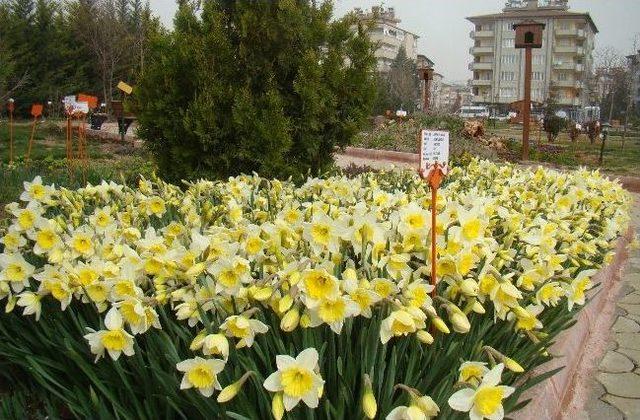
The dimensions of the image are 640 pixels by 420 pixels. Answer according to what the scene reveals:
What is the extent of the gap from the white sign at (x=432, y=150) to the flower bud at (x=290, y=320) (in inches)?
30.5

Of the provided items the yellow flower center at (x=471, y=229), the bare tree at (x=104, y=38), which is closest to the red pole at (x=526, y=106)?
the yellow flower center at (x=471, y=229)

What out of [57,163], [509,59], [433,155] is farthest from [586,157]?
[509,59]

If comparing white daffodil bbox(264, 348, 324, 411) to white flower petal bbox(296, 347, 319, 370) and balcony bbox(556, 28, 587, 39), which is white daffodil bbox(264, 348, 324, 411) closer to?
white flower petal bbox(296, 347, 319, 370)

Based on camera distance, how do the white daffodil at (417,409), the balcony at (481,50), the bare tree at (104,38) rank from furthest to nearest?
the balcony at (481,50)
the bare tree at (104,38)
the white daffodil at (417,409)

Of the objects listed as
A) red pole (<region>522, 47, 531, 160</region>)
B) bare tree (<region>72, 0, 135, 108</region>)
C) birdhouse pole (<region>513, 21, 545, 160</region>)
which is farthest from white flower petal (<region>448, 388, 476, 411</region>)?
bare tree (<region>72, 0, 135, 108</region>)

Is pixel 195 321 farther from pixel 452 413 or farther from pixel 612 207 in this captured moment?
pixel 612 207

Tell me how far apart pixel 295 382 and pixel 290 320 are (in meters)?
0.20

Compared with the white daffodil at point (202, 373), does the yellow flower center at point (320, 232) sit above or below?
above

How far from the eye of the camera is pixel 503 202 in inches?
147

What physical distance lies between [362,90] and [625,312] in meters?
2.71

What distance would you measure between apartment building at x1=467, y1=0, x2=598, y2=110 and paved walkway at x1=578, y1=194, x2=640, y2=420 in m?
81.9

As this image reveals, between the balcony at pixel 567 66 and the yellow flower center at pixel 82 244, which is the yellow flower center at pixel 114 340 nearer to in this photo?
the yellow flower center at pixel 82 244

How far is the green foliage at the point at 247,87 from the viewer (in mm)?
4871

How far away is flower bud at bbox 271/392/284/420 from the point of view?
1.49 m
